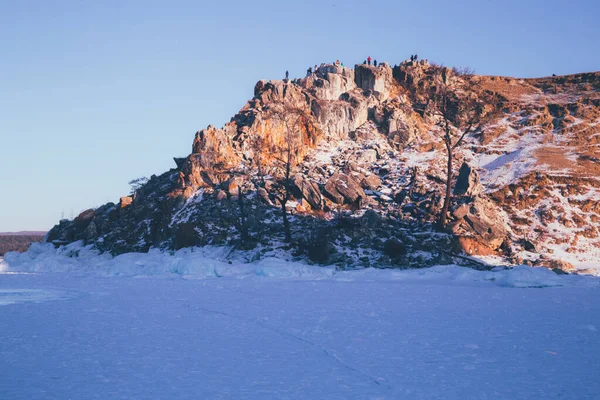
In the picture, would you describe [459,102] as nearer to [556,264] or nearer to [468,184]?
[468,184]

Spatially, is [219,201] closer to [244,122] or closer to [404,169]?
[244,122]

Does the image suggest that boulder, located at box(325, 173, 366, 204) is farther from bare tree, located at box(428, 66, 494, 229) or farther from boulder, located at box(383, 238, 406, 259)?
bare tree, located at box(428, 66, 494, 229)

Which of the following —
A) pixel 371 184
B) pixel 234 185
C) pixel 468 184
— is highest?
pixel 371 184

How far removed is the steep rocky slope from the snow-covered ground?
36.2 feet

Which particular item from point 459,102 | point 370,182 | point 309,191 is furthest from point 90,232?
point 459,102

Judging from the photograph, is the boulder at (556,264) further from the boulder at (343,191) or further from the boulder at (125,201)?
the boulder at (125,201)

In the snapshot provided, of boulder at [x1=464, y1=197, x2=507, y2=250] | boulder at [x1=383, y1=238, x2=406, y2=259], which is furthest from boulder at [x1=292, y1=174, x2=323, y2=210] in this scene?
boulder at [x1=464, y1=197, x2=507, y2=250]

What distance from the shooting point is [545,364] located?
6.85m

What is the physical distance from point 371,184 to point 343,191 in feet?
10.7

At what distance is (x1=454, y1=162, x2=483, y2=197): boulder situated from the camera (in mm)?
31248

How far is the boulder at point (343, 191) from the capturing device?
106ft

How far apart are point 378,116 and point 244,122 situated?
517 inches

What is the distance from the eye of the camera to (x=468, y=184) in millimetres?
31406

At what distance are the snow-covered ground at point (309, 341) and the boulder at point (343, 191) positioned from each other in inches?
616
